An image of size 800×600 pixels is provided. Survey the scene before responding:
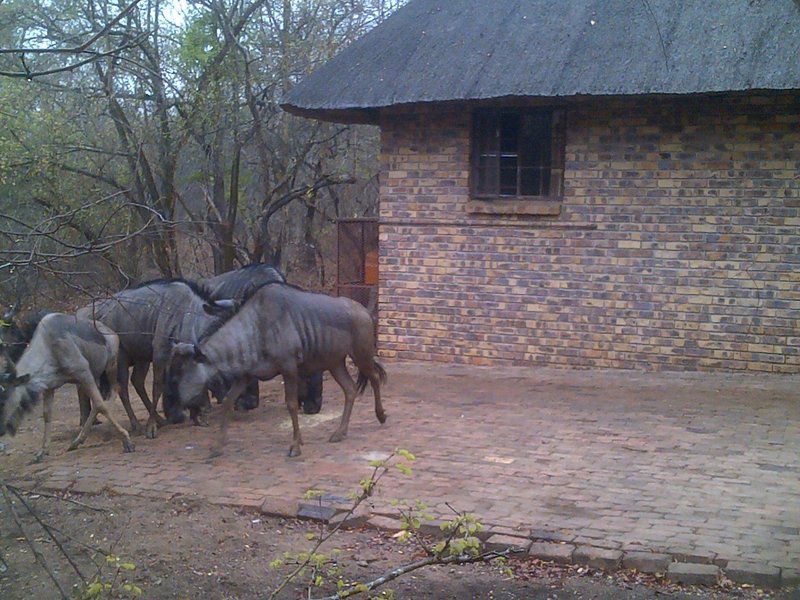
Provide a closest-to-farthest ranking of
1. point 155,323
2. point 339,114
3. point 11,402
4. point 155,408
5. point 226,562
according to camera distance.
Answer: point 226,562, point 11,402, point 155,408, point 155,323, point 339,114

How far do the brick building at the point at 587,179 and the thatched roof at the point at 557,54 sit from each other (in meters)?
0.03

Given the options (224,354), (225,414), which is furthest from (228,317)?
(225,414)

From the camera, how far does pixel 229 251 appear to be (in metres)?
16.1

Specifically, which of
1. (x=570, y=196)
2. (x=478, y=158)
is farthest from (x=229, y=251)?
(x=570, y=196)

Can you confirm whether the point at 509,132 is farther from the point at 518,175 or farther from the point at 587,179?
the point at 587,179

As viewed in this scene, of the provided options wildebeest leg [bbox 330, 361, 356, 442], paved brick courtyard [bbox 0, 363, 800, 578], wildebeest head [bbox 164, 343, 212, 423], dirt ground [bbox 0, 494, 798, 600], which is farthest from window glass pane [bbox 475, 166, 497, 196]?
dirt ground [bbox 0, 494, 798, 600]

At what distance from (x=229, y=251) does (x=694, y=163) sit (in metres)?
8.32

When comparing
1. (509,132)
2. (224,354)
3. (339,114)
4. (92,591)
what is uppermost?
(339,114)

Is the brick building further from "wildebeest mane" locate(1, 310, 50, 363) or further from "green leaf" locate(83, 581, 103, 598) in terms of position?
"green leaf" locate(83, 581, 103, 598)

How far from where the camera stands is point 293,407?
27.5 feet

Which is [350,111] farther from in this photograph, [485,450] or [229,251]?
[485,450]

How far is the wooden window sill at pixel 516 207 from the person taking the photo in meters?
Answer: 11.6

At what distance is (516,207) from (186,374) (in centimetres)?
506

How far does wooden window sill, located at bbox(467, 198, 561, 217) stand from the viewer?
11.6 meters
